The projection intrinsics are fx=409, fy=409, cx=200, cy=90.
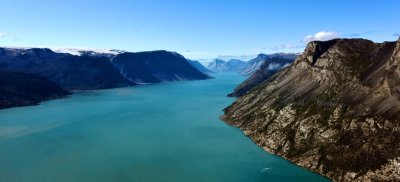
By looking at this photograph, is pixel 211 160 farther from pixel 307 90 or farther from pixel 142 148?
pixel 307 90

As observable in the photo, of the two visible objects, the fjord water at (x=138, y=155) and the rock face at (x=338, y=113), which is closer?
the rock face at (x=338, y=113)

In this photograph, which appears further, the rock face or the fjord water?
the fjord water

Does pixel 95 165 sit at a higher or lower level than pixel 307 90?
lower

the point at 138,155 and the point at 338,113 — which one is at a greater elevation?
the point at 338,113

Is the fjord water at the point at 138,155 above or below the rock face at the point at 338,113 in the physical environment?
below

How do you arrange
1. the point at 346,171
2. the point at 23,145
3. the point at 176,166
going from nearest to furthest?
the point at 346,171, the point at 176,166, the point at 23,145

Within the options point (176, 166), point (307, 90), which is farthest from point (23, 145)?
point (307, 90)

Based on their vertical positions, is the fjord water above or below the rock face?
below

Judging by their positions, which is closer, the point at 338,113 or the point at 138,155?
Answer: the point at 338,113
